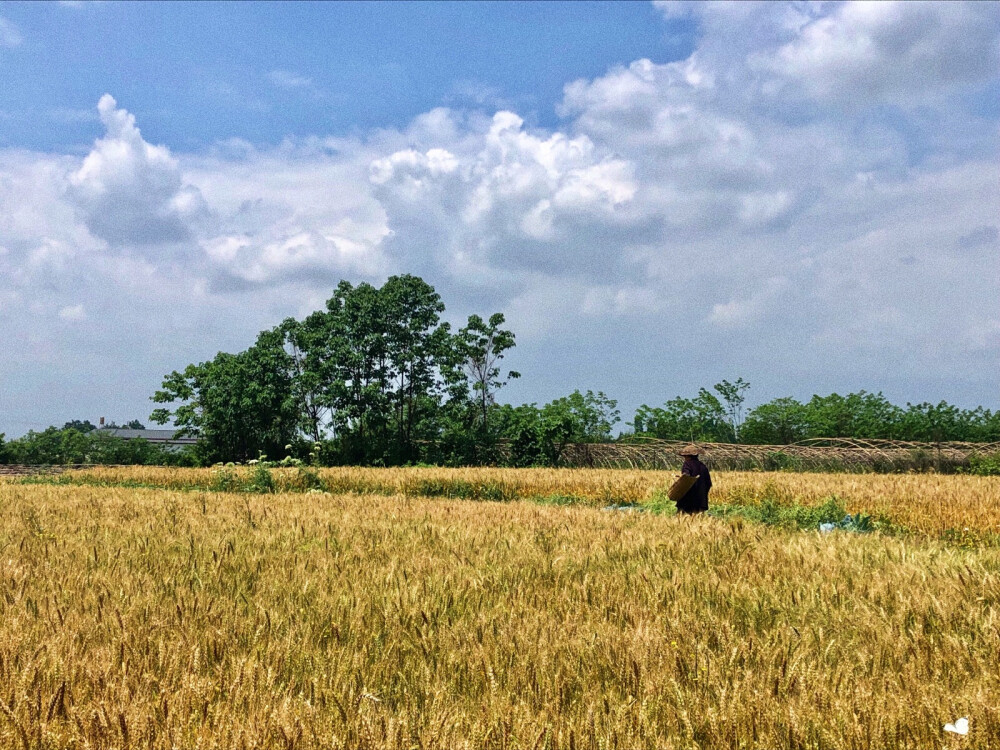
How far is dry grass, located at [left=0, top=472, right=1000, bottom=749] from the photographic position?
264 centimetres

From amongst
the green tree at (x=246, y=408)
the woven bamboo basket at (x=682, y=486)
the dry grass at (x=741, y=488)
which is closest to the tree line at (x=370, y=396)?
the green tree at (x=246, y=408)

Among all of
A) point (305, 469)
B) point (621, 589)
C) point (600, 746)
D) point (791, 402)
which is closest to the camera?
point (600, 746)

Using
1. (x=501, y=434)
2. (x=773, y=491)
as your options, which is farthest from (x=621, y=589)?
(x=501, y=434)

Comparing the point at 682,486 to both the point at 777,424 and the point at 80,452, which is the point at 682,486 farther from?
the point at 80,452

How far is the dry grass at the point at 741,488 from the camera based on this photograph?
15602 millimetres

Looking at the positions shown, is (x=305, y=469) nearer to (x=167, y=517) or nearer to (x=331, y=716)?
(x=167, y=517)

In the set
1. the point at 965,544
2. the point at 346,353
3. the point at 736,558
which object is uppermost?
the point at 346,353

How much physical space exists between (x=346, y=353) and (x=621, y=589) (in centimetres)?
4353

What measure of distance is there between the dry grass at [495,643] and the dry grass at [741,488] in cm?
932

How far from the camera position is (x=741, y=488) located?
2034 centimetres

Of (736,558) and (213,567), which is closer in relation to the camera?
(213,567)

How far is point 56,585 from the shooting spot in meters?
5.27

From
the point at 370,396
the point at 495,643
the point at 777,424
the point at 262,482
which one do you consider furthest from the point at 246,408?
the point at 495,643

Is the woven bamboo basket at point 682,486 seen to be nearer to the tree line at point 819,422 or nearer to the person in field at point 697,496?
the person in field at point 697,496
